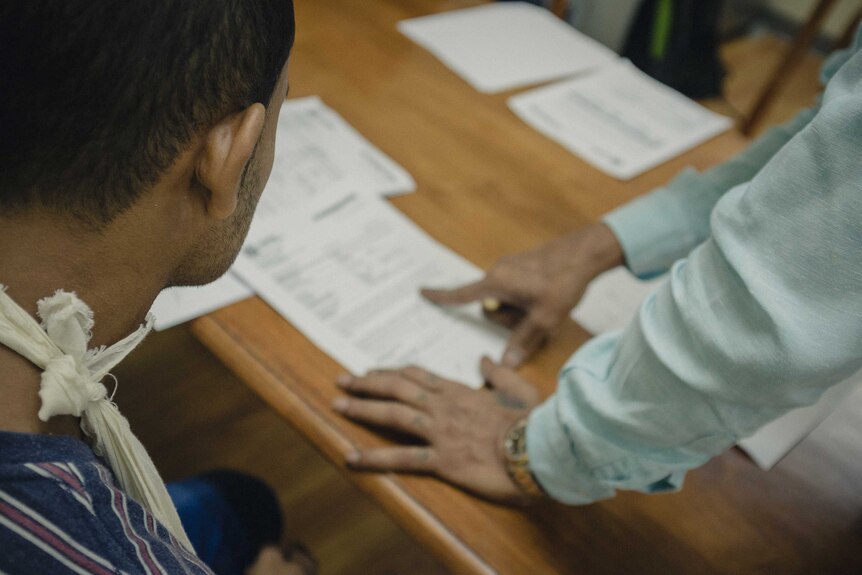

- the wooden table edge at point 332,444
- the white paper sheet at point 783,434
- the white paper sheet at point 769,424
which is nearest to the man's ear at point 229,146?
the wooden table edge at point 332,444

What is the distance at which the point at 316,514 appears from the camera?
1364 millimetres

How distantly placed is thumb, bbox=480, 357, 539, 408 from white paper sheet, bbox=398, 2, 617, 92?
0.69 metres

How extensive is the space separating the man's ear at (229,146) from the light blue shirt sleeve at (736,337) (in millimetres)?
349

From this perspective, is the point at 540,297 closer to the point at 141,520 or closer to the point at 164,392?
the point at 141,520

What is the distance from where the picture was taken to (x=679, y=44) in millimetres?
2154

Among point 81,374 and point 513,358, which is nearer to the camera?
point 81,374

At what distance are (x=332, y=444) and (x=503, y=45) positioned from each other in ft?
3.46

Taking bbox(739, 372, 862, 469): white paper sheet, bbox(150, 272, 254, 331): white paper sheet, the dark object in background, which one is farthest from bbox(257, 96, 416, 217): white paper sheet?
the dark object in background

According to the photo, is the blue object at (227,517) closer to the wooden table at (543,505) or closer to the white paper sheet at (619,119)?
the wooden table at (543,505)

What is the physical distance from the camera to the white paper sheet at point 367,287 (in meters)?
0.71

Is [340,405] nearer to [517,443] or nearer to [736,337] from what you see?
[517,443]

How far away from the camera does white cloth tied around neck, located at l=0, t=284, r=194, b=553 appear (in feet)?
1.24

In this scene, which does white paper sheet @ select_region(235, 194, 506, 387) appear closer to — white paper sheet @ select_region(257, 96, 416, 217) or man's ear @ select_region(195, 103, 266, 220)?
white paper sheet @ select_region(257, 96, 416, 217)

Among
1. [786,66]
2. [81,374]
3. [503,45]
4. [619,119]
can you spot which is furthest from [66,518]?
[786,66]
